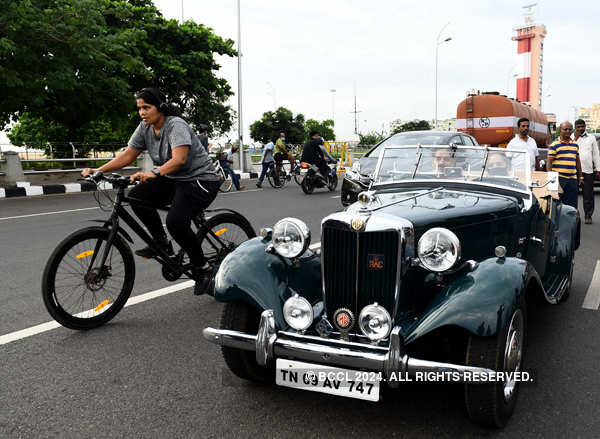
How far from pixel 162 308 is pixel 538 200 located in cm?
317

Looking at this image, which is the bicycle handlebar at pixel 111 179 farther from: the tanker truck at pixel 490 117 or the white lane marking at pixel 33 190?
the tanker truck at pixel 490 117

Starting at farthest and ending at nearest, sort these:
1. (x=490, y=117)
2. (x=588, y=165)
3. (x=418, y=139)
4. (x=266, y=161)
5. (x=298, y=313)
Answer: (x=490, y=117) → (x=266, y=161) → (x=418, y=139) → (x=588, y=165) → (x=298, y=313)

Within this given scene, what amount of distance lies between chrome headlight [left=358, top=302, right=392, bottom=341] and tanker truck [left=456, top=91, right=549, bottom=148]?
A: 1738 centimetres

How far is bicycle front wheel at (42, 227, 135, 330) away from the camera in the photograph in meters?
3.85

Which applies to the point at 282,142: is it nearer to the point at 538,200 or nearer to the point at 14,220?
the point at 14,220

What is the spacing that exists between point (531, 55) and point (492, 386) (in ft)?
343

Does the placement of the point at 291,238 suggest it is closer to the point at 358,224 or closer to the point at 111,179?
the point at 358,224

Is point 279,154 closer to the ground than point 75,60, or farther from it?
closer to the ground

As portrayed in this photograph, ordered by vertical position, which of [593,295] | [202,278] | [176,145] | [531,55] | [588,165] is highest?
[531,55]

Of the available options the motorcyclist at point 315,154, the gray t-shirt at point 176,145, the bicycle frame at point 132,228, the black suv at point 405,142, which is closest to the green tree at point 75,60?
the motorcyclist at point 315,154

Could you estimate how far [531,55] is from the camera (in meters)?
94.9

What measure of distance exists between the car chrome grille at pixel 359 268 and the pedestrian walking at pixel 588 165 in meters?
8.26

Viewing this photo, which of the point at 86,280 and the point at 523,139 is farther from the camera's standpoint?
the point at 523,139

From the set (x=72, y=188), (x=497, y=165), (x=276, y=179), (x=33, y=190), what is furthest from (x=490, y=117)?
(x=497, y=165)
